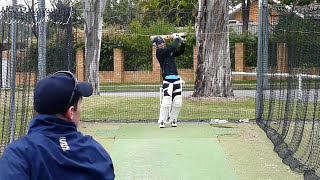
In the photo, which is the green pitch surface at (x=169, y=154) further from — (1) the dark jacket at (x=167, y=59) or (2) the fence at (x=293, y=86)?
(1) the dark jacket at (x=167, y=59)

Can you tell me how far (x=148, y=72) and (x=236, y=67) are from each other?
14.0 ft

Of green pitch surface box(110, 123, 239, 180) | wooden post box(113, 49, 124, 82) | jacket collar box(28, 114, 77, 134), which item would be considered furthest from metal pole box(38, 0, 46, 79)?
wooden post box(113, 49, 124, 82)

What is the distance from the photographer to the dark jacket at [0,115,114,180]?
7.84ft

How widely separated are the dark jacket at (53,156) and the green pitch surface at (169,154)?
176 inches

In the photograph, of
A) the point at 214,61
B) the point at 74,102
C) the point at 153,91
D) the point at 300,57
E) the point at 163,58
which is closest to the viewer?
the point at 74,102

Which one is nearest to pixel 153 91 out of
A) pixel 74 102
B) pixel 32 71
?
pixel 32 71

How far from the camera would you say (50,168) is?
2.48 m

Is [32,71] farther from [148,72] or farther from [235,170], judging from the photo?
[148,72]

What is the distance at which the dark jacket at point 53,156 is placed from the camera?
2.39m

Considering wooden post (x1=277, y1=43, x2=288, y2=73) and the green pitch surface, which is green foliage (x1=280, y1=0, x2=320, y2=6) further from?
wooden post (x1=277, y1=43, x2=288, y2=73)

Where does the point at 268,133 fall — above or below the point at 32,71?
below

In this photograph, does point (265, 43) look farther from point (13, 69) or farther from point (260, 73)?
point (13, 69)

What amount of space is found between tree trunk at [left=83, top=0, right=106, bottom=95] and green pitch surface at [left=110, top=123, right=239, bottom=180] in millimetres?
6723

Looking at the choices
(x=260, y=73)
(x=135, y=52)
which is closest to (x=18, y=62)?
(x=260, y=73)
